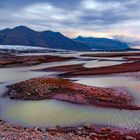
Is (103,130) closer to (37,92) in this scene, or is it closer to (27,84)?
(37,92)

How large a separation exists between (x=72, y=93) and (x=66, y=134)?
15080mm

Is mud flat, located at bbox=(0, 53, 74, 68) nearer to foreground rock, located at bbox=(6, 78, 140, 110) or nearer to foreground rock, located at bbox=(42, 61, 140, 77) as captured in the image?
foreground rock, located at bbox=(42, 61, 140, 77)

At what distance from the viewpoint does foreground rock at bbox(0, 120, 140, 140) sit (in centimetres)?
1912

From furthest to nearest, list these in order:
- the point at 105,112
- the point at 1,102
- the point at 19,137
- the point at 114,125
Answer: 1. the point at 1,102
2. the point at 105,112
3. the point at 114,125
4. the point at 19,137

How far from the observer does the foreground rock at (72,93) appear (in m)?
32.5

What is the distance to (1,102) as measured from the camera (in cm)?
3372

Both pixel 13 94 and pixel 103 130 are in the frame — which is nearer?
pixel 103 130

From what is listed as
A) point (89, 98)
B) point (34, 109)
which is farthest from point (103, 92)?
point (34, 109)

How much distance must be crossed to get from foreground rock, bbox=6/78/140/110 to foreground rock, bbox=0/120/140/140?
26.9 ft

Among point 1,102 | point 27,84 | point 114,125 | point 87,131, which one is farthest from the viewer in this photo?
point 27,84

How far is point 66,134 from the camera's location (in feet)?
69.1

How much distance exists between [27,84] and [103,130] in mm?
19043

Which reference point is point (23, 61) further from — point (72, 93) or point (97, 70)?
point (72, 93)

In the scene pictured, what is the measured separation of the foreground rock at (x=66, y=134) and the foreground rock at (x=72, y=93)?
8.21m
